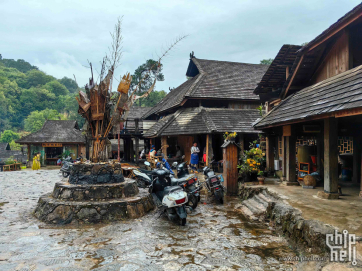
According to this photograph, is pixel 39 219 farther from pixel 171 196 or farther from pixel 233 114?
pixel 233 114

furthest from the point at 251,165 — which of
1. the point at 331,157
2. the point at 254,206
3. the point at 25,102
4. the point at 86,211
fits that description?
the point at 25,102

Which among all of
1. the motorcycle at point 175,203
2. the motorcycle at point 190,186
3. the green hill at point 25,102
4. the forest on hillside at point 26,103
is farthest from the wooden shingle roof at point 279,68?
the green hill at point 25,102

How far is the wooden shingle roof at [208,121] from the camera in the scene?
14.3m

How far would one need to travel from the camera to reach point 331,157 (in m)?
5.89

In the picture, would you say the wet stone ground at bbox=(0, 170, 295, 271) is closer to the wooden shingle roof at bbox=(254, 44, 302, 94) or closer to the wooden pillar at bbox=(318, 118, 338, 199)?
the wooden pillar at bbox=(318, 118, 338, 199)

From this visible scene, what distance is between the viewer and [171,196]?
561 centimetres

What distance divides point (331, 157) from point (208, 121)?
8991 mm

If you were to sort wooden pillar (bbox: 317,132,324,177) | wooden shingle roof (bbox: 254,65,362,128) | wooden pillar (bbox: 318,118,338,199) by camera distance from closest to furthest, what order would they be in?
1. wooden shingle roof (bbox: 254,65,362,128)
2. wooden pillar (bbox: 318,118,338,199)
3. wooden pillar (bbox: 317,132,324,177)

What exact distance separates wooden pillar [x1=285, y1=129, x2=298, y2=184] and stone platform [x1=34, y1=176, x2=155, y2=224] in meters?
4.77

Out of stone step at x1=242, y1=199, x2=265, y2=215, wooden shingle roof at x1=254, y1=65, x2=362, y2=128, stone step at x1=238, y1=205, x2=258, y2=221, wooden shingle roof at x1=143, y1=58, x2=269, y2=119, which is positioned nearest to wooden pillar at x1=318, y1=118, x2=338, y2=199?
wooden shingle roof at x1=254, y1=65, x2=362, y2=128

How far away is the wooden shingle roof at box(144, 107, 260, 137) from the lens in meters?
14.3

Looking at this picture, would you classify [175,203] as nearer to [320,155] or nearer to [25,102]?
[320,155]

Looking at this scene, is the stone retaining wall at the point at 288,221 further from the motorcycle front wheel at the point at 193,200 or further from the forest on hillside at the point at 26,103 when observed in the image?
the forest on hillside at the point at 26,103

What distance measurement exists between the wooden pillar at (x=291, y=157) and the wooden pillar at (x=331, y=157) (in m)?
1.95
